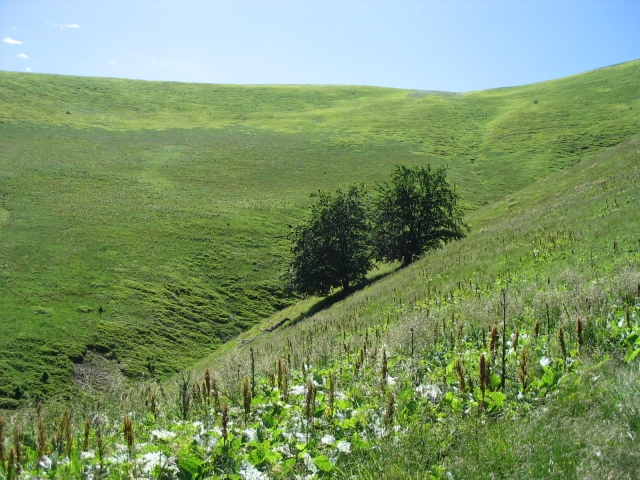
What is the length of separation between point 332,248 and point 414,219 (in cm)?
878

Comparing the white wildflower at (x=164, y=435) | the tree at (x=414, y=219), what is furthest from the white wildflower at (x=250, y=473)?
the tree at (x=414, y=219)

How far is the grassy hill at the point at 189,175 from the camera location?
38781 mm

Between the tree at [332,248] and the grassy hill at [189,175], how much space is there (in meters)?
6.45

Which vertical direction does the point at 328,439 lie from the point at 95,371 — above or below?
above

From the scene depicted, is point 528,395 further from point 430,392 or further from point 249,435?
point 249,435

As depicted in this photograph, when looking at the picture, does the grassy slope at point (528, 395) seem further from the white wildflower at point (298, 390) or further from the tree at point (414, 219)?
the tree at point (414, 219)

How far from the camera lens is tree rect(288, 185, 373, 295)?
149ft

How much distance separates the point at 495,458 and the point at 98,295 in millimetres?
42993

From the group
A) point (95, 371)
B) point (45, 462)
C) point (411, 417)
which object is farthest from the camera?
point (95, 371)

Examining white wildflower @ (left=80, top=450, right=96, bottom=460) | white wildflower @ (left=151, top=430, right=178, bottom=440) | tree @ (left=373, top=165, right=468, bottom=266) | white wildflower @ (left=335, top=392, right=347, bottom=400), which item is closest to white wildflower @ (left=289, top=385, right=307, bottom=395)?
white wildflower @ (left=335, top=392, right=347, bottom=400)

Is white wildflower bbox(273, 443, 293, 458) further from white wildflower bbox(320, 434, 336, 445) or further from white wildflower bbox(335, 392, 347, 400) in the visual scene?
white wildflower bbox(335, 392, 347, 400)

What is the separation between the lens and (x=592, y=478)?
3.84m

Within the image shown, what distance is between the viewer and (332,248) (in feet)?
151

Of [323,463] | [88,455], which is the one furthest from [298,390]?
[88,455]
